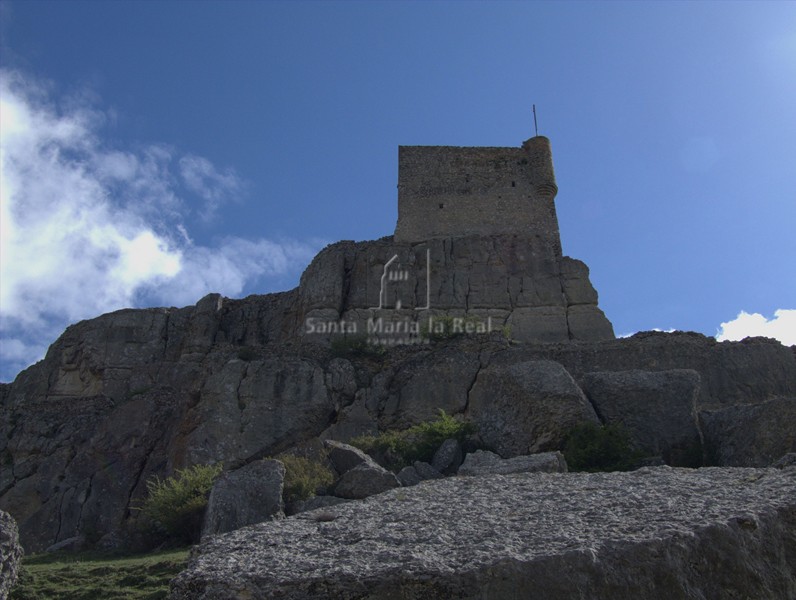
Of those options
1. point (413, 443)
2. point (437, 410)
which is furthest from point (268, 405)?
point (413, 443)

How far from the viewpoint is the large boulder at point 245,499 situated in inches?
419

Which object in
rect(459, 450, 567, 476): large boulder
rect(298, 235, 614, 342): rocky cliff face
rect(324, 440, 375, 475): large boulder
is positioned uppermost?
rect(298, 235, 614, 342): rocky cliff face

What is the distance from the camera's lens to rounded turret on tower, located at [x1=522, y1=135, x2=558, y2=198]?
35.5 metres

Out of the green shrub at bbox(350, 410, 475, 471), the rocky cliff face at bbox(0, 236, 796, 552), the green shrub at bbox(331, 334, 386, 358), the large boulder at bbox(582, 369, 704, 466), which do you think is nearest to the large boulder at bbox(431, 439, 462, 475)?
the green shrub at bbox(350, 410, 475, 471)

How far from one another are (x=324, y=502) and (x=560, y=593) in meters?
5.20

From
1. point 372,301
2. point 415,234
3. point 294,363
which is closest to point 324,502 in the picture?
point 294,363

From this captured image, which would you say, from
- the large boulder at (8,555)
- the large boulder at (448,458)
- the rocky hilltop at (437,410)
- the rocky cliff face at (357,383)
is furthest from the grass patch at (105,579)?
the large boulder at (448,458)

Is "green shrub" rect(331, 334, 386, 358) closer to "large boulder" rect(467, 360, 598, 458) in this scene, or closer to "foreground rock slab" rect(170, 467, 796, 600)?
"large boulder" rect(467, 360, 598, 458)

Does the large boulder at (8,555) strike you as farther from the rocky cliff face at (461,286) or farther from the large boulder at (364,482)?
the rocky cliff face at (461,286)

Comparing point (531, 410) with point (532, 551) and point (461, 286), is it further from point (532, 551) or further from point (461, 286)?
point (461, 286)

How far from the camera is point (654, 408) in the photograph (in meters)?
13.4

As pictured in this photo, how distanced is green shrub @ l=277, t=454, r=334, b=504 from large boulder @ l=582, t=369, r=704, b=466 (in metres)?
4.48

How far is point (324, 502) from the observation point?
34.9 feet

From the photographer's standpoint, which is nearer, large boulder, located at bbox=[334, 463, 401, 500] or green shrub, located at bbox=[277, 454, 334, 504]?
large boulder, located at bbox=[334, 463, 401, 500]
